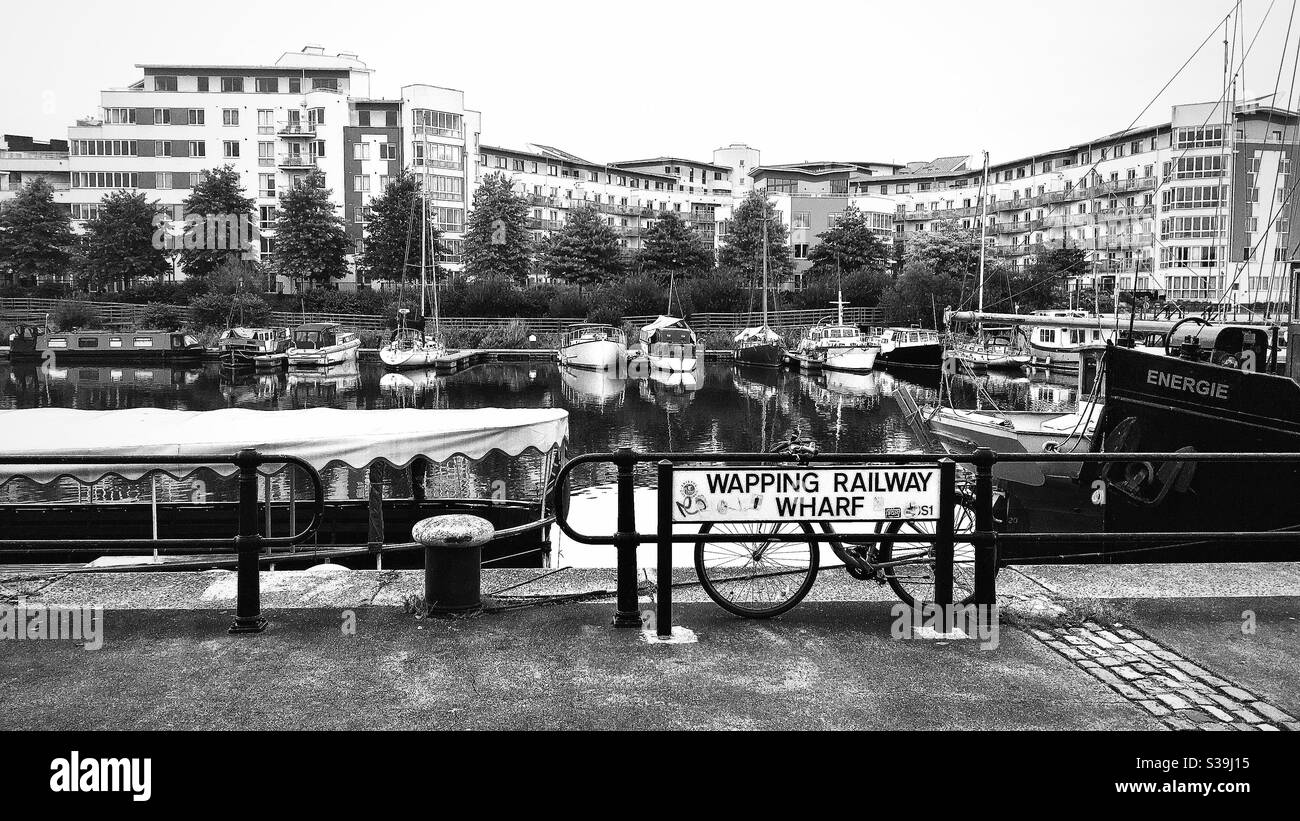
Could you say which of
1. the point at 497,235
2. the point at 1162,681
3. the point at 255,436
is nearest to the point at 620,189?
the point at 497,235

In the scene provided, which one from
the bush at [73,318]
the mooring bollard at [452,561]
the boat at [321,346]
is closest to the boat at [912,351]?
the boat at [321,346]

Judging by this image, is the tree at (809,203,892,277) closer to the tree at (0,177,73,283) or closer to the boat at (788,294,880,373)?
the boat at (788,294,880,373)

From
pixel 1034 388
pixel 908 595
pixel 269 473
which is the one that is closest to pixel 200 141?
pixel 1034 388

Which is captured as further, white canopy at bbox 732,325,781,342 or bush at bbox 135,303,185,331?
white canopy at bbox 732,325,781,342

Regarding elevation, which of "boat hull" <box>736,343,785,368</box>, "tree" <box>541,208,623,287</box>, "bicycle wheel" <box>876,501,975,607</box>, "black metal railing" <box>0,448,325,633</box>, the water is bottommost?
the water

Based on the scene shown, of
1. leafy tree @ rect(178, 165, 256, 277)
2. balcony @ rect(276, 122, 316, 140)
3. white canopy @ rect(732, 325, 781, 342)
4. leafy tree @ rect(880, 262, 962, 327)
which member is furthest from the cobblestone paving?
balcony @ rect(276, 122, 316, 140)

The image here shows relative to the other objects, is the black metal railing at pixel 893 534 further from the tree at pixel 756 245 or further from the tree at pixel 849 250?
the tree at pixel 849 250

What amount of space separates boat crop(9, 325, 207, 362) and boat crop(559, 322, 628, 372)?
27.0m

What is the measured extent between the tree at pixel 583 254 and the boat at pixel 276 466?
284ft

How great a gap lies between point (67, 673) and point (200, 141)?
107m

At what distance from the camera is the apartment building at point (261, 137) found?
102m

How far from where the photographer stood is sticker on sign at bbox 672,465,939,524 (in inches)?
288

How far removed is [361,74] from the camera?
4168 inches
